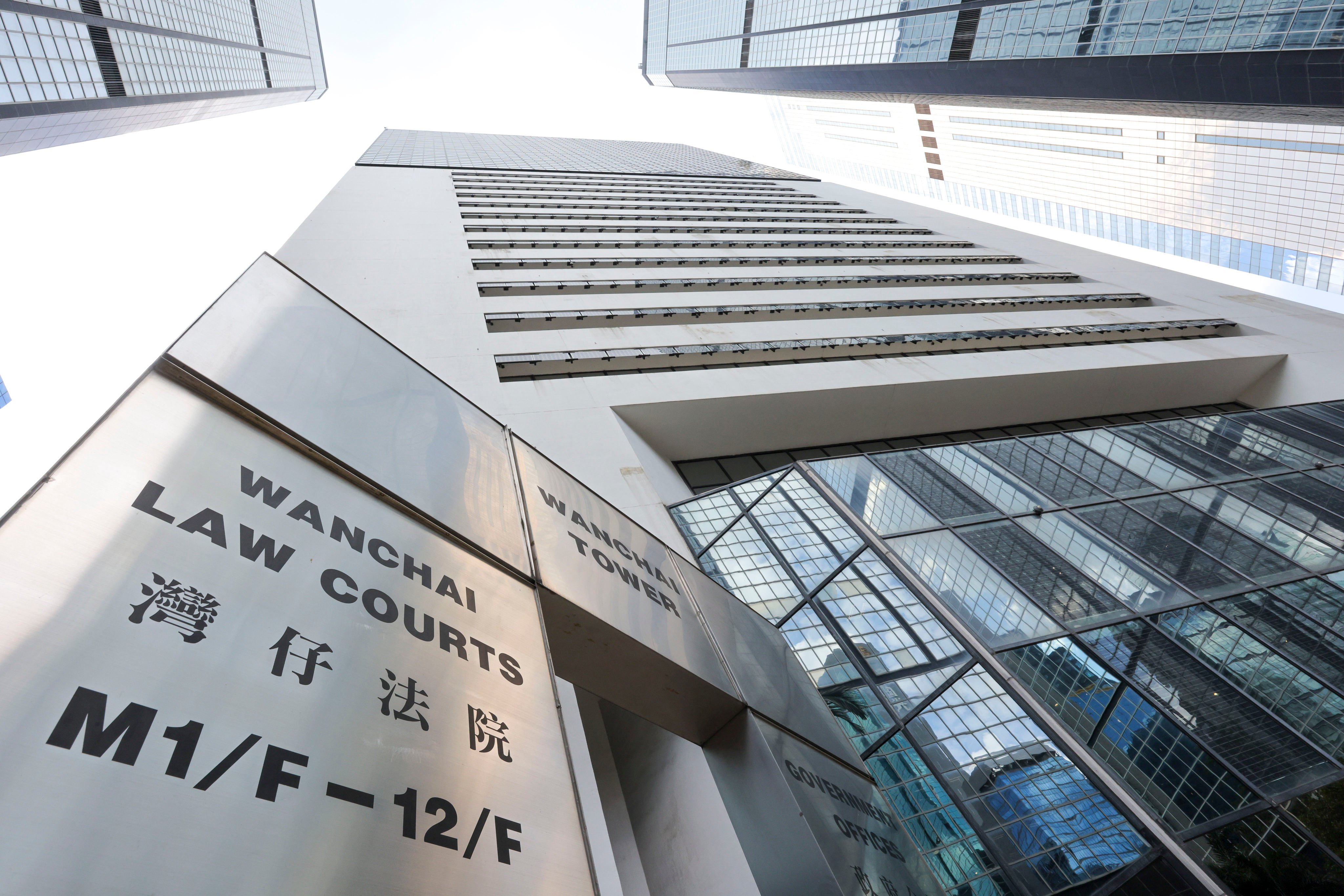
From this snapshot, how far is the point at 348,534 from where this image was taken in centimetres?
309

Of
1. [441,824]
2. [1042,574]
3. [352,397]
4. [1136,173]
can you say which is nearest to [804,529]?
[1042,574]

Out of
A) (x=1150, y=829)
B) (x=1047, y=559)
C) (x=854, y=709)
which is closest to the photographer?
(x=1150, y=829)

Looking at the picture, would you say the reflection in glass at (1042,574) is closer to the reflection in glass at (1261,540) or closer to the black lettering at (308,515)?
the reflection in glass at (1261,540)

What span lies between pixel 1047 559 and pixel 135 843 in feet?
35.9

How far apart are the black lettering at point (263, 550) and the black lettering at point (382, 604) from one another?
34cm

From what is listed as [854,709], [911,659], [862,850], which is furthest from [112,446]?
[911,659]

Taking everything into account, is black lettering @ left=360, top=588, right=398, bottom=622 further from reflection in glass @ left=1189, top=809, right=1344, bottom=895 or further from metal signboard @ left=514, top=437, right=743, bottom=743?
reflection in glass @ left=1189, top=809, right=1344, bottom=895

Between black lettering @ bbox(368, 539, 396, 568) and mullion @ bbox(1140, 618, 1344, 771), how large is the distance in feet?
28.3

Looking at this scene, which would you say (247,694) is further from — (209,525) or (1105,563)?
(1105,563)

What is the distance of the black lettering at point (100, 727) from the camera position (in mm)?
1716

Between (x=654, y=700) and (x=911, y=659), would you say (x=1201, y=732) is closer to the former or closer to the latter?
(x=911, y=659)

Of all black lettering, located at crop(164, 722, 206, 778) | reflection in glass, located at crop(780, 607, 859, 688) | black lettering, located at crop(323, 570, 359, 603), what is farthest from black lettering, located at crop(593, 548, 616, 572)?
reflection in glass, located at crop(780, 607, 859, 688)

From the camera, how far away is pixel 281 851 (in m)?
1.86

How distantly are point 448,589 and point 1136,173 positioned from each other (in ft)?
284
